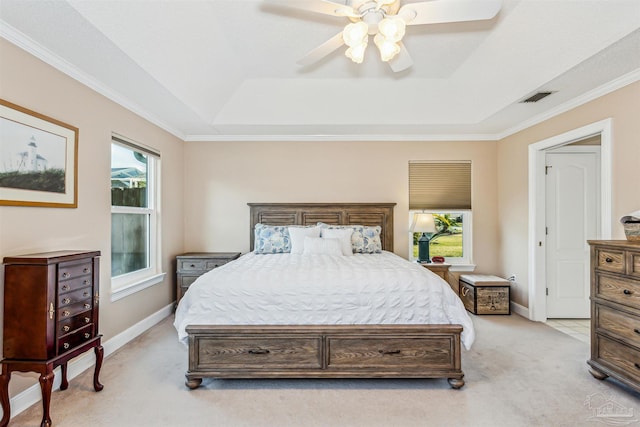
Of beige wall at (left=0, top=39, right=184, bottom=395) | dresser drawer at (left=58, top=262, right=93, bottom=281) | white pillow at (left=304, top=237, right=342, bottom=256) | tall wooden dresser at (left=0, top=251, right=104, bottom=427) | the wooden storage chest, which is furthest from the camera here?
the wooden storage chest

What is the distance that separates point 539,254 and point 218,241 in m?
4.27

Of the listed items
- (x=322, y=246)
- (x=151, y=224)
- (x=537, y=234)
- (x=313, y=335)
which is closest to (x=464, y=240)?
(x=537, y=234)

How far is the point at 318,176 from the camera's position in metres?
4.84

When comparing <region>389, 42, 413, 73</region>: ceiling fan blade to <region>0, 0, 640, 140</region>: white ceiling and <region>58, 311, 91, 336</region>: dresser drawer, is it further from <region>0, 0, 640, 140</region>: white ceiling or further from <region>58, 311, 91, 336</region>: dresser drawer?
<region>58, 311, 91, 336</region>: dresser drawer

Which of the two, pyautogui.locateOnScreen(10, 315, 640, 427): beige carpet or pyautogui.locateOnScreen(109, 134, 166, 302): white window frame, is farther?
pyautogui.locateOnScreen(109, 134, 166, 302): white window frame

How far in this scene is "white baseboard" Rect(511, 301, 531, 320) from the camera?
13.5 feet

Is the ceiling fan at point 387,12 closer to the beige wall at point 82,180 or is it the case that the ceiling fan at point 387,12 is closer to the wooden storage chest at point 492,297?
the beige wall at point 82,180

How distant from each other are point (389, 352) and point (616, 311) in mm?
1699

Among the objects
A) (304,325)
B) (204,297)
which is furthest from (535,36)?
(204,297)

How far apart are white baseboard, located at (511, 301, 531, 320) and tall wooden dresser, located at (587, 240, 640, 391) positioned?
1.56m

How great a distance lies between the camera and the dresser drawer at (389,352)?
2.42m

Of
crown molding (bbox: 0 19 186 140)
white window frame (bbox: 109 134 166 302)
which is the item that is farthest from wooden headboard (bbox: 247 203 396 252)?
crown molding (bbox: 0 19 186 140)

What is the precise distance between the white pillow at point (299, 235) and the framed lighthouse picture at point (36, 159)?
2.22 m

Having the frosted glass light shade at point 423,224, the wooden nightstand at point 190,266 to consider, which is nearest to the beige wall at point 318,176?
the frosted glass light shade at point 423,224
